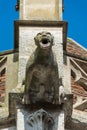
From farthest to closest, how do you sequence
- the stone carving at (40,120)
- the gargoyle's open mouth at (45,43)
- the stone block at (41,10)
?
the stone block at (41,10), the stone carving at (40,120), the gargoyle's open mouth at (45,43)

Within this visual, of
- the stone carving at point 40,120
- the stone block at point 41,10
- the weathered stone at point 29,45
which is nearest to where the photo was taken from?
the stone carving at point 40,120

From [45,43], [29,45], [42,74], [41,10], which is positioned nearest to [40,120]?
[42,74]

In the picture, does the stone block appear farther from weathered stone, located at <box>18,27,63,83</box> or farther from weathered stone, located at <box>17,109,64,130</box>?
weathered stone, located at <box>17,109,64,130</box>

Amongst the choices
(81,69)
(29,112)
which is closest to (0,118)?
(29,112)

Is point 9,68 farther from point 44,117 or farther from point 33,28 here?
point 44,117

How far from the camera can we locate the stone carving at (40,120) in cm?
1102

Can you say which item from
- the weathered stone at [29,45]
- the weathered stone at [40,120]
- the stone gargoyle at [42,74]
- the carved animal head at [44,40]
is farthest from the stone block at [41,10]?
the carved animal head at [44,40]

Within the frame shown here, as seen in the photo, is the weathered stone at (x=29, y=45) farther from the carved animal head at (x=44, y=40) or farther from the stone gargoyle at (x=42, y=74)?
the carved animal head at (x=44, y=40)

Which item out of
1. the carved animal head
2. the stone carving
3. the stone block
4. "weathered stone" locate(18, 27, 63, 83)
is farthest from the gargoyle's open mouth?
the stone block

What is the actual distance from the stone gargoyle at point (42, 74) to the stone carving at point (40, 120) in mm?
188

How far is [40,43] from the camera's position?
10.7m

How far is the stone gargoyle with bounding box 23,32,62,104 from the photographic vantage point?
10.8 m

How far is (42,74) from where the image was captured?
11023 millimetres

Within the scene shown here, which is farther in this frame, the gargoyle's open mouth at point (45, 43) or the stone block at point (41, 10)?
the stone block at point (41, 10)
